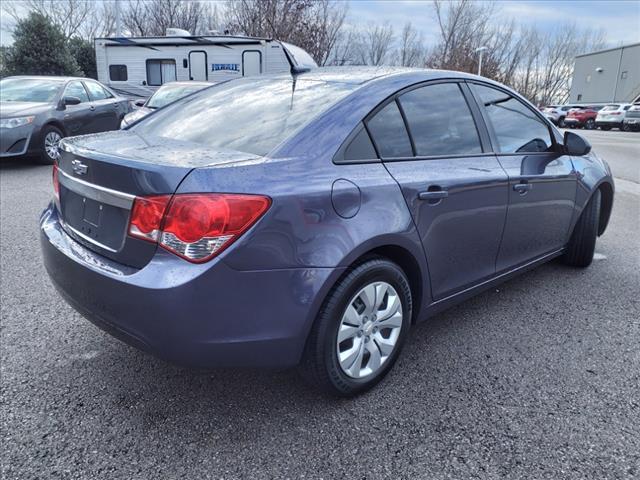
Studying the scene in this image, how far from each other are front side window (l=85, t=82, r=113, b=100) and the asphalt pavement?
7561mm

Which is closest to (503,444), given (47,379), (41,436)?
(41,436)

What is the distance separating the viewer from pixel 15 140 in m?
7.84

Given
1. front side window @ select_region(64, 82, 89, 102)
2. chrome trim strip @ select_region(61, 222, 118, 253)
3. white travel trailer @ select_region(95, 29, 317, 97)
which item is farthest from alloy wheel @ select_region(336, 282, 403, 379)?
white travel trailer @ select_region(95, 29, 317, 97)

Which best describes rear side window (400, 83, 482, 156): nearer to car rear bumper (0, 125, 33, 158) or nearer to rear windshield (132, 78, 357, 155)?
rear windshield (132, 78, 357, 155)

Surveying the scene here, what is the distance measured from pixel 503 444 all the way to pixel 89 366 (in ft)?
6.72

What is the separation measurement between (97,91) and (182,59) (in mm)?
5041

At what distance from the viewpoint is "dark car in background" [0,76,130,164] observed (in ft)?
25.8

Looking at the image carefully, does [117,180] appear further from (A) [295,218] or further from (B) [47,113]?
(B) [47,113]

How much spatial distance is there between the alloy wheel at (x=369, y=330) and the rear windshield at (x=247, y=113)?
80 centimetres

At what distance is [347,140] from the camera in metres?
2.30

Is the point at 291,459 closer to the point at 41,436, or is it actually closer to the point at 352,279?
the point at 352,279

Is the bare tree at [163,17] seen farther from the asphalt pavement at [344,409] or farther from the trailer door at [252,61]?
the asphalt pavement at [344,409]

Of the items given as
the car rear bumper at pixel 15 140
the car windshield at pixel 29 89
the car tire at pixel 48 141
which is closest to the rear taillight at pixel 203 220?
the car rear bumper at pixel 15 140

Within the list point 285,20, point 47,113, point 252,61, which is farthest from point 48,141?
point 285,20
